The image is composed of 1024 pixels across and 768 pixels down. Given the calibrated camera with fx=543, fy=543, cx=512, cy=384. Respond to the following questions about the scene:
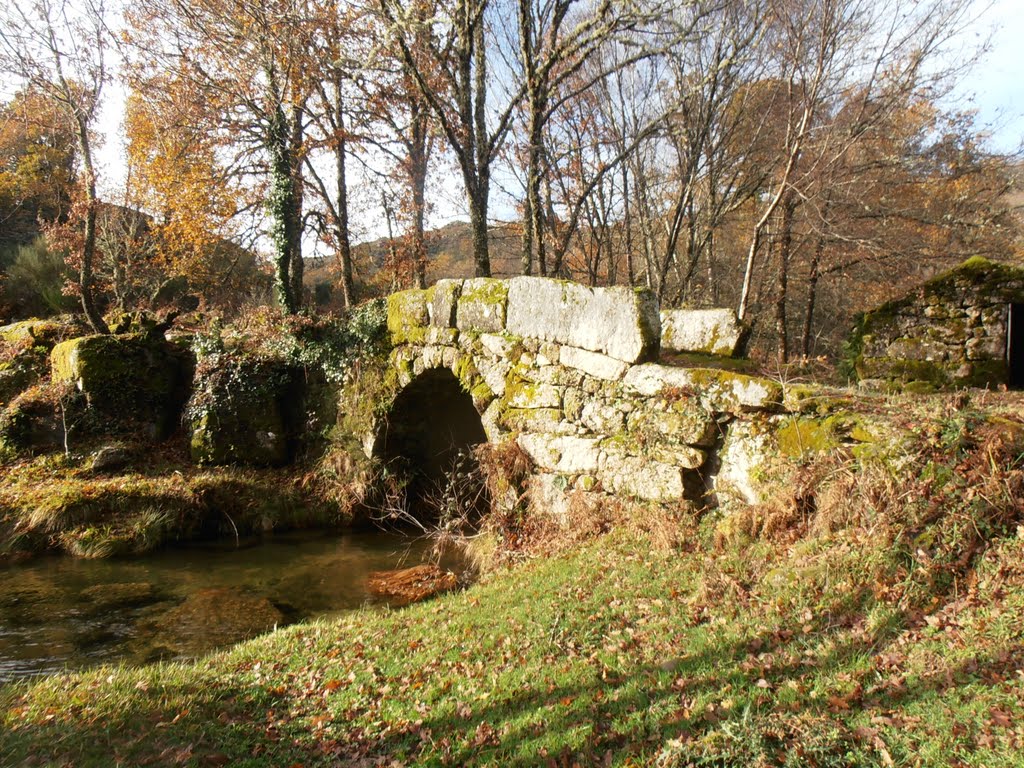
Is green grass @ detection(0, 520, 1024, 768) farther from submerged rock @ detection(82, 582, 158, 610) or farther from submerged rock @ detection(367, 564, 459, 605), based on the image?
submerged rock @ detection(82, 582, 158, 610)

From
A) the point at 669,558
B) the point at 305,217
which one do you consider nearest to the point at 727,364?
the point at 669,558

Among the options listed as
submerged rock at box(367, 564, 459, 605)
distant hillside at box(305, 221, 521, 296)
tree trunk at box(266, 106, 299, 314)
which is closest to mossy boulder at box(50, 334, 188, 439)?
tree trunk at box(266, 106, 299, 314)

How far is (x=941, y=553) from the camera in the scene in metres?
3.43

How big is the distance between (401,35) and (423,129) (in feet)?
21.0

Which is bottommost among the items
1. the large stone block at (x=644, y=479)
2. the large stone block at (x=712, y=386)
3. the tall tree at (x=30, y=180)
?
the large stone block at (x=644, y=479)

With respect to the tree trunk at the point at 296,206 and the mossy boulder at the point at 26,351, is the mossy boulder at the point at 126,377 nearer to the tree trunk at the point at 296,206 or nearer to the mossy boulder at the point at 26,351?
the mossy boulder at the point at 26,351

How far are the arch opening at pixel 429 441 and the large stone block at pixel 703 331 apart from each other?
12.7ft

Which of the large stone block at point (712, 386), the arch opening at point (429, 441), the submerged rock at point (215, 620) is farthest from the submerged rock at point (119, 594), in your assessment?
the large stone block at point (712, 386)

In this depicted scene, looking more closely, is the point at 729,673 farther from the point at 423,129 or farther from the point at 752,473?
the point at 423,129

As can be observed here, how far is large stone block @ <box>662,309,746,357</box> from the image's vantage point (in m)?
6.93

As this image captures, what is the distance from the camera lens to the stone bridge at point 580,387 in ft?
18.4

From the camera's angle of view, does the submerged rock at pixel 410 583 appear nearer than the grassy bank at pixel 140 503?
Yes

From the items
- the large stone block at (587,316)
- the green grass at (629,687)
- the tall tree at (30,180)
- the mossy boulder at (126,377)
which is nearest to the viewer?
the green grass at (629,687)

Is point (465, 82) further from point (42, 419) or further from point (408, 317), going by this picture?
point (42, 419)
